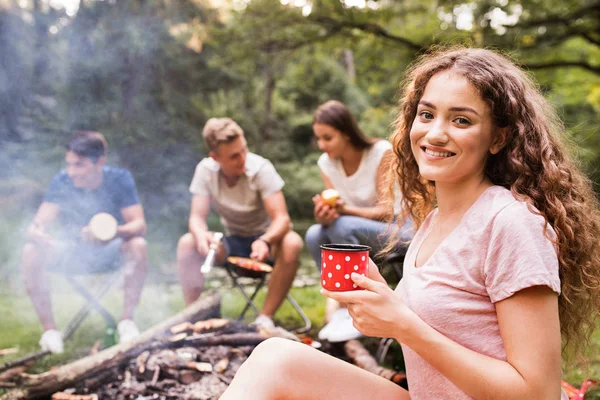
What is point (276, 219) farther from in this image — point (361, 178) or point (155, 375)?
point (155, 375)

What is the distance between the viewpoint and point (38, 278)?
3967mm

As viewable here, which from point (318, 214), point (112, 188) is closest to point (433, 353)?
point (318, 214)

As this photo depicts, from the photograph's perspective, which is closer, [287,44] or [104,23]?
[287,44]

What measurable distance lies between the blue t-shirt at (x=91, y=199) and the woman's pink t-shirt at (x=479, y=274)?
3401 mm

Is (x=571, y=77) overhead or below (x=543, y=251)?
overhead

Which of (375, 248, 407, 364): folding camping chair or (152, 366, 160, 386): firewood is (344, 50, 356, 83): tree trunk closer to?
(375, 248, 407, 364): folding camping chair

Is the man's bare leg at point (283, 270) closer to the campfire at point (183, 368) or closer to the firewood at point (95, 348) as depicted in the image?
the campfire at point (183, 368)

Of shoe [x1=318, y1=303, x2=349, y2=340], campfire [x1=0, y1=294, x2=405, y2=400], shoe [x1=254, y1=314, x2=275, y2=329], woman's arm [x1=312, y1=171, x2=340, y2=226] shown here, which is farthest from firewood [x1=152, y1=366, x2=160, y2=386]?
woman's arm [x1=312, y1=171, x2=340, y2=226]

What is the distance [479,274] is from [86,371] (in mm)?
2221

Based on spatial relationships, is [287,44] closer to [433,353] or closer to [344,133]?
[344,133]

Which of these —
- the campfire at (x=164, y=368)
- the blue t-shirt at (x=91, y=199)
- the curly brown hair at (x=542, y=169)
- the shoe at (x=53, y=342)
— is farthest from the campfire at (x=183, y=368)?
the curly brown hair at (x=542, y=169)

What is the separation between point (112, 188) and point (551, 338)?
3.78 meters

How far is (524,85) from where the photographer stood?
1375mm

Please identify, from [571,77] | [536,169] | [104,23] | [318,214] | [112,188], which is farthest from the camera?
[571,77]
